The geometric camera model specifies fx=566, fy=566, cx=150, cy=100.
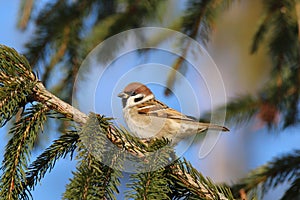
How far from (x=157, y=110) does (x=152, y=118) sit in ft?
0.13

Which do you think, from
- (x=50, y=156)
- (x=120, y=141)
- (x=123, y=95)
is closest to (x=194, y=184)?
(x=120, y=141)

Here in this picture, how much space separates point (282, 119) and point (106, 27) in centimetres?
105

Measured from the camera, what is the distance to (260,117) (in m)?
3.06

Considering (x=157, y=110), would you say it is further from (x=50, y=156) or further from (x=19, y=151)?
(x=19, y=151)

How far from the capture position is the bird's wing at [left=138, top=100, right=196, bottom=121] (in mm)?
2357

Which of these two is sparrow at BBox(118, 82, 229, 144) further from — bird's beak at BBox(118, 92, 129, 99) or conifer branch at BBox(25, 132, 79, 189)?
conifer branch at BBox(25, 132, 79, 189)

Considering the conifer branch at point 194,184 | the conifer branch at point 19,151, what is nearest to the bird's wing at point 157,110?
the conifer branch at point 194,184

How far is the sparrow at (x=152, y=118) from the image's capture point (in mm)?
2293

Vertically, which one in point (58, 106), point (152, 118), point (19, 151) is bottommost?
point (19, 151)

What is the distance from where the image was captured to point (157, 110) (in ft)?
8.01

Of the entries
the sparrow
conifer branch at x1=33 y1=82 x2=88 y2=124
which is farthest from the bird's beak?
conifer branch at x1=33 y1=82 x2=88 y2=124

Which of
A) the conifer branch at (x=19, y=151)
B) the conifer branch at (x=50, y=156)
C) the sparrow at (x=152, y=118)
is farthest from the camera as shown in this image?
the sparrow at (x=152, y=118)

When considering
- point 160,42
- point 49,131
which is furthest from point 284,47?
point 49,131

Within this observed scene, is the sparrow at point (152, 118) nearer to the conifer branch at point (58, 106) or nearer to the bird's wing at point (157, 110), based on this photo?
the bird's wing at point (157, 110)
